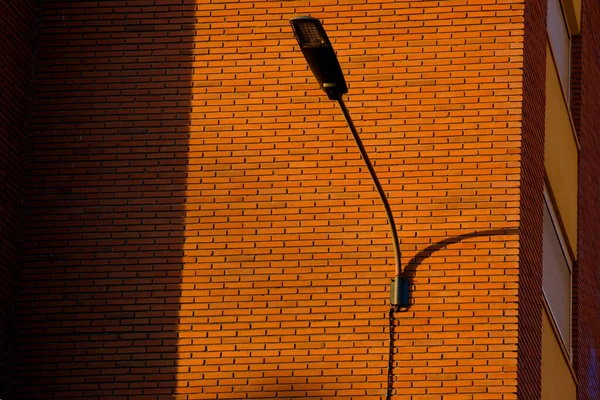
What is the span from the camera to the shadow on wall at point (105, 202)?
14.8 metres

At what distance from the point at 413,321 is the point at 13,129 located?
4823mm

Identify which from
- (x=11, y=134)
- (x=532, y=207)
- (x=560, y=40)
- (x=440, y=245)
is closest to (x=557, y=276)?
(x=532, y=207)

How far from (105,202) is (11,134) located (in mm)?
1272

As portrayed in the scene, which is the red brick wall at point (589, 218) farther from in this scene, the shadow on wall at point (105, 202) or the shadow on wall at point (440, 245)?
the shadow on wall at point (105, 202)

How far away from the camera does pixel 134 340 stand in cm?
1475

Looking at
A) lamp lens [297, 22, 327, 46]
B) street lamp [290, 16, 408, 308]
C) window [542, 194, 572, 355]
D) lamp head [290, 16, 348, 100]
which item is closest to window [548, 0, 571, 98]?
window [542, 194, 572, 355]

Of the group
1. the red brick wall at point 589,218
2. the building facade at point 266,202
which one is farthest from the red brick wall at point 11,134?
the red brick wall at point 589,218

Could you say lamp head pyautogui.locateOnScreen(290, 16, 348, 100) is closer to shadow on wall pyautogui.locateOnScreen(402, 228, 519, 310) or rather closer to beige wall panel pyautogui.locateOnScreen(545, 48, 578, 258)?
shadow on wall pyautogui.locateOnScreen(402, 228, 519, 310)

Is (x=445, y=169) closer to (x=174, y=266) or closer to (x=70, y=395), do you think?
(x=174, y=266)

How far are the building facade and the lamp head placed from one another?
2.55 metres

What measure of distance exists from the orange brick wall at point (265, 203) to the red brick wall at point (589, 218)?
4761 mm

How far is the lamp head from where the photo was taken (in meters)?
12.1

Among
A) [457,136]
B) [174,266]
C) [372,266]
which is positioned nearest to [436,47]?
[457,136]

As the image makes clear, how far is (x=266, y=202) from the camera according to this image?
49.6ft
